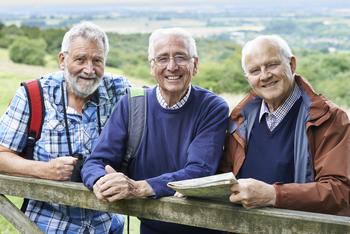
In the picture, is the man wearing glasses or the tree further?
the tree

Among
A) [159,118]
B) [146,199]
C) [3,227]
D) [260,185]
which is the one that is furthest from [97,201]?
[3,227]

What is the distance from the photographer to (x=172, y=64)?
3039 mm

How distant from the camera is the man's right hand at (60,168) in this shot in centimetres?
314

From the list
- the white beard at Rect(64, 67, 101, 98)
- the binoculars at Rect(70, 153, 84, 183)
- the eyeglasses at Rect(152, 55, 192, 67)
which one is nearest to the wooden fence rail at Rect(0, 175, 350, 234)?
the binoculars at Rect(70, 153, 84, 183)

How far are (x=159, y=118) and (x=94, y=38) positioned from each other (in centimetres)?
69

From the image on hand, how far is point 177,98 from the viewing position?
3127 mm

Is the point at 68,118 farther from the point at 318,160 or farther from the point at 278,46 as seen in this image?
the point at 318,160

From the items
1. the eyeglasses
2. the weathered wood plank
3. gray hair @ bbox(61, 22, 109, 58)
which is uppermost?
gray hair @ bbox(61, 22, 109, 58)

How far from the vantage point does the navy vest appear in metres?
2.83

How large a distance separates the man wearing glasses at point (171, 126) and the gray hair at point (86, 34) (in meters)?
0.45

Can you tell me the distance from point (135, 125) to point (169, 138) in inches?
7.8

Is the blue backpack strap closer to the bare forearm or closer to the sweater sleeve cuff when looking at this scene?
the bare forearm

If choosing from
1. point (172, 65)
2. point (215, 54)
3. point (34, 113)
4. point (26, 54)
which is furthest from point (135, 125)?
point (215, 54)

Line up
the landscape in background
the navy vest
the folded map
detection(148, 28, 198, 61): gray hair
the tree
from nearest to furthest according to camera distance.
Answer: the folded map, the navy vest, detection(148, 28, 198, 61): gray hair, the landscape in background, the tree
